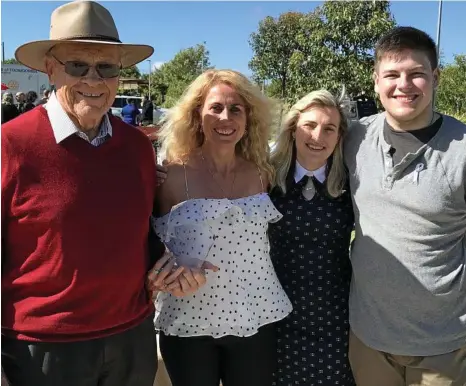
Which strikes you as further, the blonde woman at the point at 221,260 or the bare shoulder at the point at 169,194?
the bare shoulder at the point at 169,194

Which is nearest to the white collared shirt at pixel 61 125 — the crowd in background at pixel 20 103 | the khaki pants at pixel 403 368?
the khaki pants at pixel 403 368

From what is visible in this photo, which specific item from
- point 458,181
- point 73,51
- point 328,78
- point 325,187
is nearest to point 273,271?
point 325,187

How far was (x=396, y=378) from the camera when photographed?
237 centimetres

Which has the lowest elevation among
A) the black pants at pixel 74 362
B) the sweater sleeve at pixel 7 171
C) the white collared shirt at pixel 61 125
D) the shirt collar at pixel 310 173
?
the black pants at pixel 74 362

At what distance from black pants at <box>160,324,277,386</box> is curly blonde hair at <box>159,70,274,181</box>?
0.86 meters

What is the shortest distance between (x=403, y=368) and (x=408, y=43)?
4.99 ft

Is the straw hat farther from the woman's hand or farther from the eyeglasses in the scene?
the woman's hand

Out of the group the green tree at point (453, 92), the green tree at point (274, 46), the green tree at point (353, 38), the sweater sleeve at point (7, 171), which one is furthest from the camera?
the green tree at point (274, 46)

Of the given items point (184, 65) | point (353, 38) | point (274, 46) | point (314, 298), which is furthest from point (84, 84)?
point (184, 65)

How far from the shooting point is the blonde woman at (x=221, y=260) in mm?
2334

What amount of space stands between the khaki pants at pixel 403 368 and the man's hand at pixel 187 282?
86 centimetres

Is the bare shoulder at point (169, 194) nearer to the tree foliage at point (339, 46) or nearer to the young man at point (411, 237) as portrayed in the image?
the young man at point (411, 237)

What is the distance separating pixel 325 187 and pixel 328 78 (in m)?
16.9

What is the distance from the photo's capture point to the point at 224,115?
2518mm
